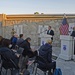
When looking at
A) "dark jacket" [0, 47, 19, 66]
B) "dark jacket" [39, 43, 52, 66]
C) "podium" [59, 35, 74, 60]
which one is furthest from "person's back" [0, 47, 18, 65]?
"podium" [59, 35, 74, 60]

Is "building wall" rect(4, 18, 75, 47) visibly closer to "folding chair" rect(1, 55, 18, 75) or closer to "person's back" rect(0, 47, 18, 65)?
"folding chair" rect(1, 55, 18, 75)

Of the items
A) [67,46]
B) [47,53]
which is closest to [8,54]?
[47,53]

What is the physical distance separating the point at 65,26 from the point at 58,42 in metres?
5.77

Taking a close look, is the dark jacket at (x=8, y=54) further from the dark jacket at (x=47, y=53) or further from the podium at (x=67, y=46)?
the podium at (x=67, y=46)

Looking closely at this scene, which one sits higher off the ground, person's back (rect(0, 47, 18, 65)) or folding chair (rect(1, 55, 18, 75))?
person's back (rect(0, 47, 18, 65))

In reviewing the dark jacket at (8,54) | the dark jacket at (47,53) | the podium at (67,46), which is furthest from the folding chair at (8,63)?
the podium at (67,46)

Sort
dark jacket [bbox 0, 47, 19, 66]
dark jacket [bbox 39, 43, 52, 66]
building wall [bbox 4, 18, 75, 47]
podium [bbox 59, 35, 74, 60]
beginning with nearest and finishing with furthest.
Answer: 1. dark jacket [bbox 0, 47, 19, 66]
2. dark jacket [bbox 39, 43, 52, 66]
3. podium [bbox 59, 35, 74, 60]
4. building wall [bbox 4, 18, 75, 47]

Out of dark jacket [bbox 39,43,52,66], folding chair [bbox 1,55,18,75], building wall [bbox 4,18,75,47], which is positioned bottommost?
folding chair [bbox 1,55,18,75]

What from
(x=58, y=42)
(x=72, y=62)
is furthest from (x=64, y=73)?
(x=58, y=42)

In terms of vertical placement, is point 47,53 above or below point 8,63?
above

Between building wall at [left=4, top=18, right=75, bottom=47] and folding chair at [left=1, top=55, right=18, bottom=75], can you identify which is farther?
building wall at [left=4, top=18, right=75, bottom=47]

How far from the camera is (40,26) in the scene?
20359mm

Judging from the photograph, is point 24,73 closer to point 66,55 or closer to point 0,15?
point 66,55

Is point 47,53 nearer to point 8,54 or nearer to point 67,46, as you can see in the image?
point 8,54
